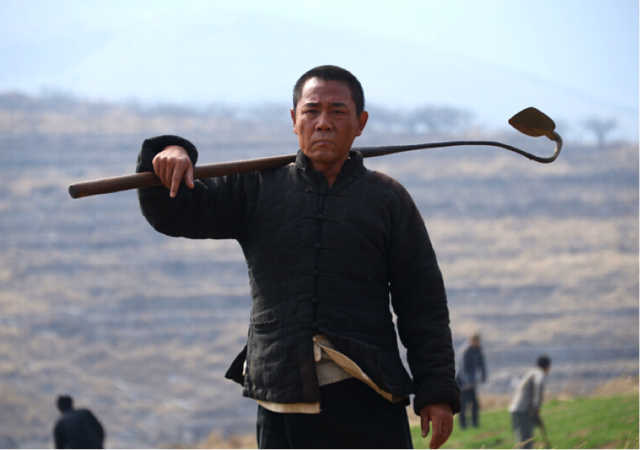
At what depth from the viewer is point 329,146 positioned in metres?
2.19

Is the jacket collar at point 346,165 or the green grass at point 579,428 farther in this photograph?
the green grass at point 579,428

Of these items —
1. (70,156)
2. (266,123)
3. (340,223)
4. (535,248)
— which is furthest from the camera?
(266,123)

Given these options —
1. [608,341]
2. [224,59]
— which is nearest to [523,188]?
[608,341]

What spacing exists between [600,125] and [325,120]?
67835 millimetres

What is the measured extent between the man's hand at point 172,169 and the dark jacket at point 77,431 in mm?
4265

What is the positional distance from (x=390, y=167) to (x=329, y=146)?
4632cm

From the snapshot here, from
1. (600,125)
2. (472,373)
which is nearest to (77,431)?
(472,373)

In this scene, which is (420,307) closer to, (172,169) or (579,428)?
(172,169)

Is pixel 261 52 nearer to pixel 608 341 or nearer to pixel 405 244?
pixel 608 341

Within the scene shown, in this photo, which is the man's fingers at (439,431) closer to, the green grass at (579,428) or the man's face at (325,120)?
the man's face at (325,120)

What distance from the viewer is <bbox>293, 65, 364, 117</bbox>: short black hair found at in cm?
222

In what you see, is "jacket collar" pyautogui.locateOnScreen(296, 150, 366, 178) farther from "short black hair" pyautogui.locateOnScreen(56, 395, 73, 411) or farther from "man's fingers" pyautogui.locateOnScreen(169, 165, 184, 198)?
"short black hair" pyautogui.locateOnScreen(56, 395, 73, 411)

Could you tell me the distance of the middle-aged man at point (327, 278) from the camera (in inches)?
80.3

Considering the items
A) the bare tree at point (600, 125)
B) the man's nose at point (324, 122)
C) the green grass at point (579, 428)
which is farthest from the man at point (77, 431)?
the bare tree at point (600, 125)
